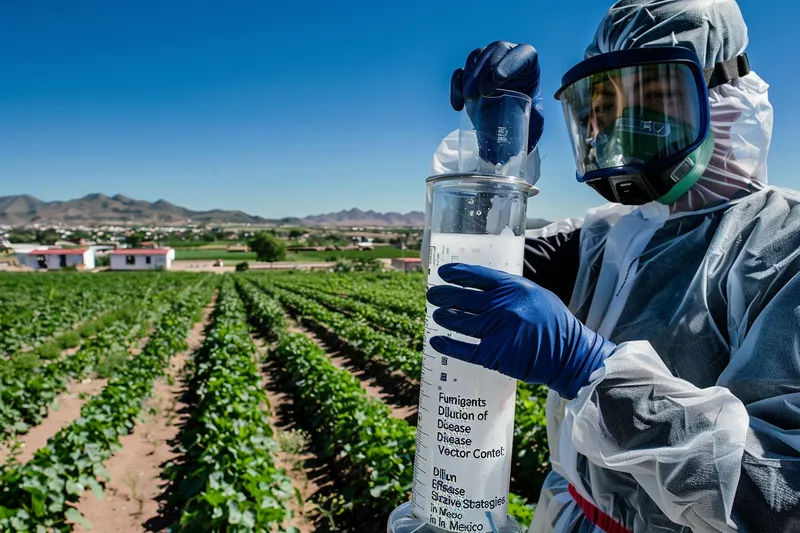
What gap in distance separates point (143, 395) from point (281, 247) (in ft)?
266

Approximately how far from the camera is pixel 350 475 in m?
5.61

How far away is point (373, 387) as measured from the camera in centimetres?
956

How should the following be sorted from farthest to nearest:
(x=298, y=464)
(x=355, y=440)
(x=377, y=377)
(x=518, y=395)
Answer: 1. (x=377, y=377)
2. (x=518, y=395)
3. (x=298, y=464)
4. (x=355, y=440)

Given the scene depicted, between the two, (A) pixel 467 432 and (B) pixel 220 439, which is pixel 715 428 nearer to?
(A) pixel 467 432

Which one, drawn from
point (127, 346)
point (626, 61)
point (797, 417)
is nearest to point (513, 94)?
point (626, 61)

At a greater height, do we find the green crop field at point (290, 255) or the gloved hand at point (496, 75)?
the gloved hand at point (496, 75)

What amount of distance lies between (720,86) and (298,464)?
5732 millimetres

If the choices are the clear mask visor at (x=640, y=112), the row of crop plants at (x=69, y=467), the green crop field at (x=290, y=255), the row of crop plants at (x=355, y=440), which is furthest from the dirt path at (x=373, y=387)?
the green crop field at (x=290, y=255)

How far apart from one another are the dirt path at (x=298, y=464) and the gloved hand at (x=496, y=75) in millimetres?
3912

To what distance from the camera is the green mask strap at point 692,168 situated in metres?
1.50

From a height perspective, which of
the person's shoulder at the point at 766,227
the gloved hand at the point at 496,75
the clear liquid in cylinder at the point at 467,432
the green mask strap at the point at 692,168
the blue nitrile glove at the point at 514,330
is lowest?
the clear liquid in cylinder at the point at 467,432

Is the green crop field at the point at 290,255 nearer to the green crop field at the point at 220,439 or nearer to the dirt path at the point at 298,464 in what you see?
the green crop field at the point at 220,439

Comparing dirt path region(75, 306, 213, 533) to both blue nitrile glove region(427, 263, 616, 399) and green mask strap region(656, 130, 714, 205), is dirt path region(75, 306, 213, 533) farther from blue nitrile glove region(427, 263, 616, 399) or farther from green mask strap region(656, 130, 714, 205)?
green mask strap region(656, 130, 714, 205)

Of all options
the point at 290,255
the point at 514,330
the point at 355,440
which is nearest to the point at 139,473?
the point at 355,440
